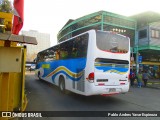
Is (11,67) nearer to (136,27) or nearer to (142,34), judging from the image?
(142,34)

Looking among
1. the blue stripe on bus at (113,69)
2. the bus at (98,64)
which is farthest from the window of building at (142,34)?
the blue stripe on bus at (113,69)

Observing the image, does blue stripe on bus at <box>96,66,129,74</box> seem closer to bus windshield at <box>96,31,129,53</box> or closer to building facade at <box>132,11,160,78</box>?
bus windshield at <box>96,31,129,53</box>

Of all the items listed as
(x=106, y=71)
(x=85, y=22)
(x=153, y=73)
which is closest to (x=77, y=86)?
(x=106, y=71)

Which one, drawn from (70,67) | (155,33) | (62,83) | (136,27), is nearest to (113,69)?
(70,67)

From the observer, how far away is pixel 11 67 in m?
4.81

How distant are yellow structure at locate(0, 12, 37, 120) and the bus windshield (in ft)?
14.6

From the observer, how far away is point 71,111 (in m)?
7.79

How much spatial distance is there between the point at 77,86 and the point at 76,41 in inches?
93.9

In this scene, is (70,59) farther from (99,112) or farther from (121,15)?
(121,15)

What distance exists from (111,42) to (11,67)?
19.0 feet

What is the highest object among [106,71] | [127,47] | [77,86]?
[127,47]

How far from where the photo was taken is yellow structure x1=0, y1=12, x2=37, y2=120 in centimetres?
479

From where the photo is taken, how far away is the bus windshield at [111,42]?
364 inches

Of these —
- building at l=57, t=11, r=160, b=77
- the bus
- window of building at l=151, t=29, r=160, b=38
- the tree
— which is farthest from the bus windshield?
window of building at l=151, t=29, r=160, b=38
